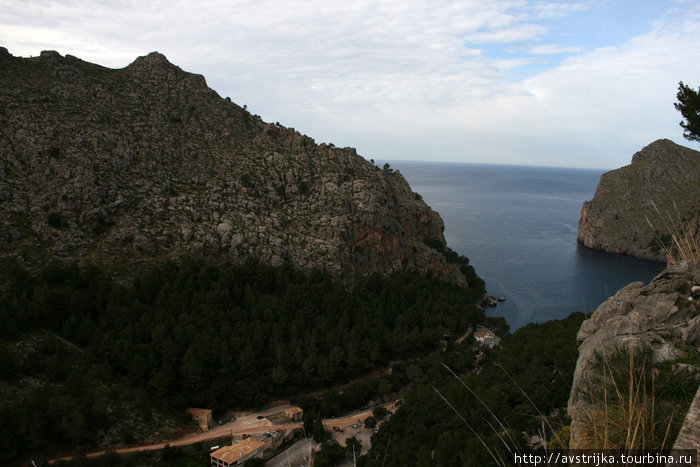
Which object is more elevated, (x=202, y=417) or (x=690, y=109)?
(x=690, y=109)

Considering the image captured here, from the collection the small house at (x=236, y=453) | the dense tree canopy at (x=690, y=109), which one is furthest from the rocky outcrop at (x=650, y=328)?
the small house at (x=236, y=453)

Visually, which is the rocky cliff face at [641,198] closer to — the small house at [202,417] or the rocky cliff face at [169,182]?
the rocky cliff face at [169,182]

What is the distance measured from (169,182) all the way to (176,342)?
19399 mm

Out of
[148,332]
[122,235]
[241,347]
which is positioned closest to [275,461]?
[241,347]

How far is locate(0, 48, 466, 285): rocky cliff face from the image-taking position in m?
37.0

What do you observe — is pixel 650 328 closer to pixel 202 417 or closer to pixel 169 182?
pixel 202 417

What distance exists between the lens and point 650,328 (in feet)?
31.9

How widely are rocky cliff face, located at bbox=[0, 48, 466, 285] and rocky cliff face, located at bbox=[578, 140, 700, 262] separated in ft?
156

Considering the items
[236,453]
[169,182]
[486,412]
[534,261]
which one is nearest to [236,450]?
[236,453]

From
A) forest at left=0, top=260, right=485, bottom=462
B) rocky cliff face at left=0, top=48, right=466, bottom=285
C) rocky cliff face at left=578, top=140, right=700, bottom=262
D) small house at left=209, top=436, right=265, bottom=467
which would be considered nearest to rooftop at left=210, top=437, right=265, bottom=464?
small house at left=209, top=436, right=265, bottom=467

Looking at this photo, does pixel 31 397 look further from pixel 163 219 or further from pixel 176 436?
pixel 163 219

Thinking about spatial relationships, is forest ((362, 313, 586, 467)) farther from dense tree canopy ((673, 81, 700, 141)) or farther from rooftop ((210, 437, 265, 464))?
dense tree canopy ((673, 81, 700, 141))

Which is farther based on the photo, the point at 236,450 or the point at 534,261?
the point at 534,261

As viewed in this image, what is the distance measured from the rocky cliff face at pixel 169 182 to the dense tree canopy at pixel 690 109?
31971mm
